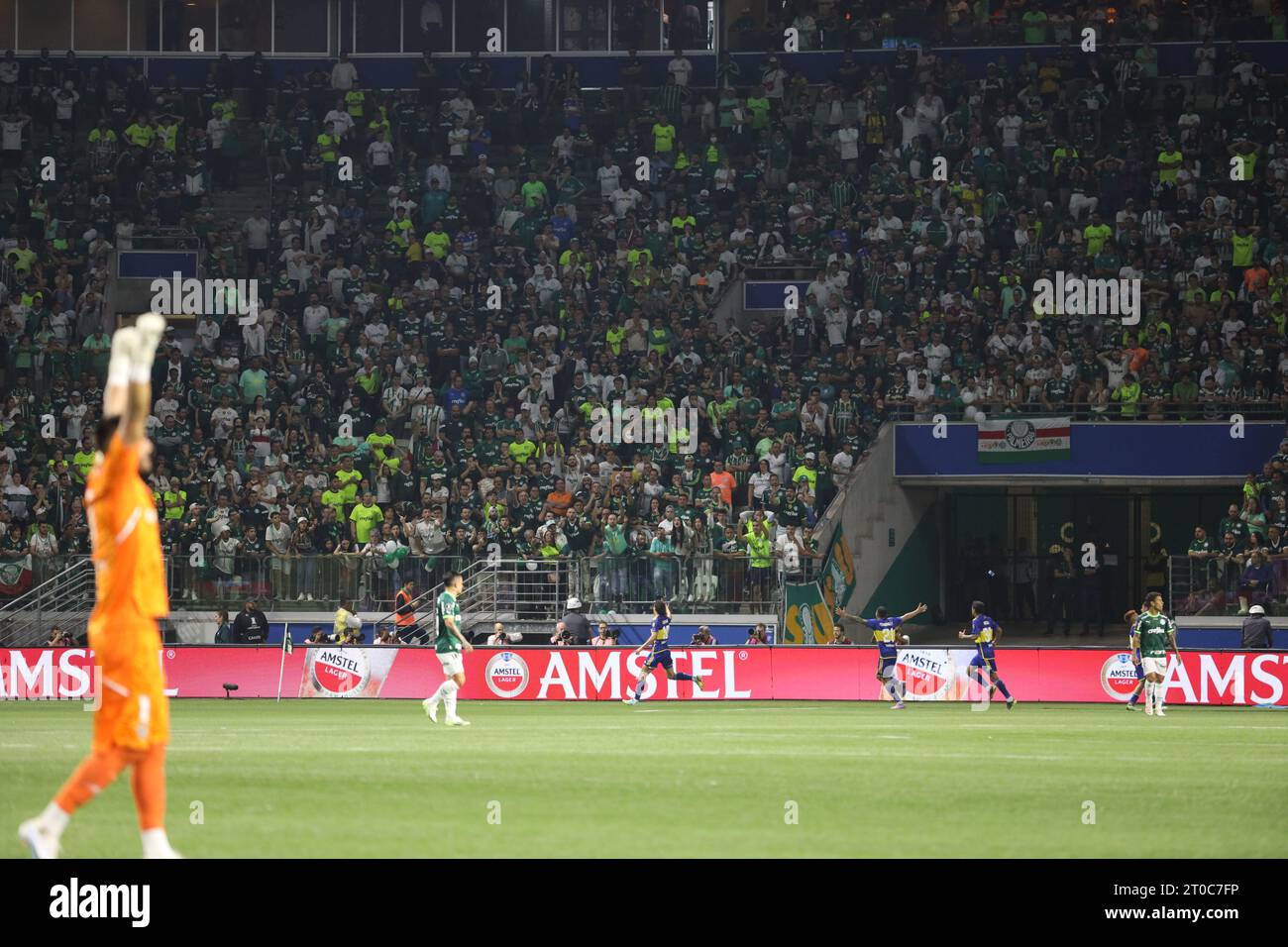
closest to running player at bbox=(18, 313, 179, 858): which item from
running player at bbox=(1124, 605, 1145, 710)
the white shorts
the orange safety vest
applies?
the white shorts

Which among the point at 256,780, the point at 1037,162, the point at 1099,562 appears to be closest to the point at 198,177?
the point at 1037,162

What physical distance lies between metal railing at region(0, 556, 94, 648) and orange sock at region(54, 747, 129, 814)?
26122 mm

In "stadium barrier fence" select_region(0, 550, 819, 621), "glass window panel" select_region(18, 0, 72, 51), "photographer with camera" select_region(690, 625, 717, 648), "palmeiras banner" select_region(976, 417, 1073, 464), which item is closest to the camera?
"photographer with camera" select_region(690, 625, 717, 648)

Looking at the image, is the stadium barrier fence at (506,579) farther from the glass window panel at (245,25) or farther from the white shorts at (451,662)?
the glass window panel at (245,25)

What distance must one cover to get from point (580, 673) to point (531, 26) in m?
23.1

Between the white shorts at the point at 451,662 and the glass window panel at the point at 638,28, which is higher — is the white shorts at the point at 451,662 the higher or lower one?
the lower one

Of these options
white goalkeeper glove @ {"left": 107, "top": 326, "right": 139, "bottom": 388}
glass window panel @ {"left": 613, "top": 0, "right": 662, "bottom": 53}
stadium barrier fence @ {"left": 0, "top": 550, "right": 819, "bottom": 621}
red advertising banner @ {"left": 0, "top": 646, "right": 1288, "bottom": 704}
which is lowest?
red advertising banner @ {"left": 0, "top": 646, "right": 1288, "bottom": 704}

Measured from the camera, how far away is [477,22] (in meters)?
50.1

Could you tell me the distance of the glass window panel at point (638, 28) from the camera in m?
49.8

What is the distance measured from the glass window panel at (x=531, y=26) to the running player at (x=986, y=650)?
24712 mm

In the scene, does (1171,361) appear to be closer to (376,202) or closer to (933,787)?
(376,202)

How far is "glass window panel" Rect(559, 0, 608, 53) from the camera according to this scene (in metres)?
50.1

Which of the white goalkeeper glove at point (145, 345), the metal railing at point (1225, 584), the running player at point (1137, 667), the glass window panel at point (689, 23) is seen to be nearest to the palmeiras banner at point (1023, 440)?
the metal railing at point (1225, 584)

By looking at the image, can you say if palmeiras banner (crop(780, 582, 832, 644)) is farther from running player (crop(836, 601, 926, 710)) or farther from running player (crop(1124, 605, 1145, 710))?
running player (crop(1124, 605, 1145, 710))
